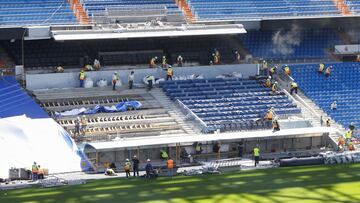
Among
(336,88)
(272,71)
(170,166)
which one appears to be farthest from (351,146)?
(170,166)

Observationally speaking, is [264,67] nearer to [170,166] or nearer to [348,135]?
[348,135]

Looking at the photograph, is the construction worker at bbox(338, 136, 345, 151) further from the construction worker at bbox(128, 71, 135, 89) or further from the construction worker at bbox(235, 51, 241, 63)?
the construction worker at bbox(128, 71, 135, 89)

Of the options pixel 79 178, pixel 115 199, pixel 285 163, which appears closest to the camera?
pixel 115 199

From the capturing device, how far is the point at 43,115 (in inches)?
1318

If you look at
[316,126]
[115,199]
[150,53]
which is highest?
[150,53]

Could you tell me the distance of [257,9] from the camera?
4119 centimetres

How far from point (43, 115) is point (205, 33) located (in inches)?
335

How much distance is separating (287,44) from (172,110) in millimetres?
8958

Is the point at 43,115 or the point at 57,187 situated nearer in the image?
the point at 57,187

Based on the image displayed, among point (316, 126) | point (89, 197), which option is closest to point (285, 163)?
point (316, 126)

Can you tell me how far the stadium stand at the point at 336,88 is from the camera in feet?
123

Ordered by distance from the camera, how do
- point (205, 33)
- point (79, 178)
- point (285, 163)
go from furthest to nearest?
1. point (205, 33)
2. point (285, 163)
3. point (79, 178)

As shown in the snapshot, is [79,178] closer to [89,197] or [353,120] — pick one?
[89,197]

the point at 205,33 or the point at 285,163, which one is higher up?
the point at 205,33
